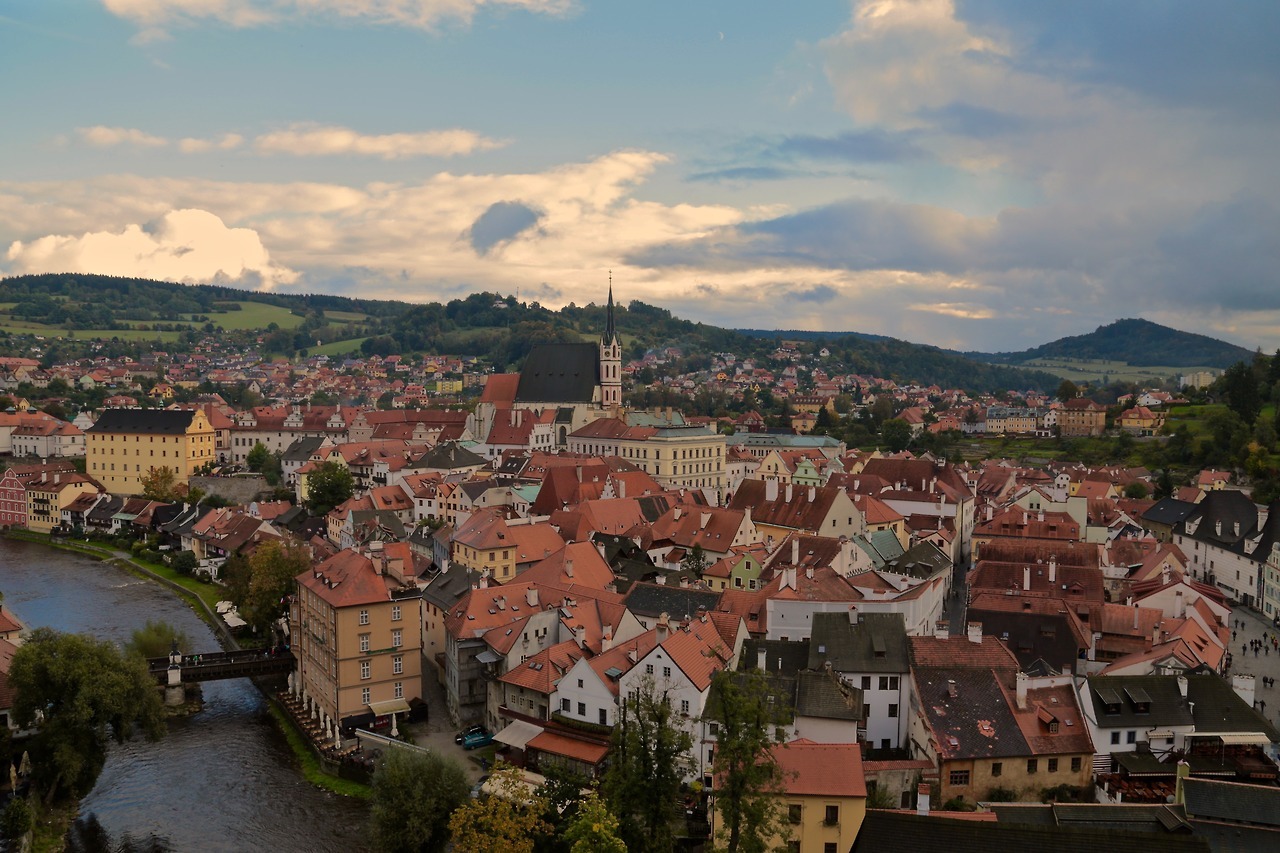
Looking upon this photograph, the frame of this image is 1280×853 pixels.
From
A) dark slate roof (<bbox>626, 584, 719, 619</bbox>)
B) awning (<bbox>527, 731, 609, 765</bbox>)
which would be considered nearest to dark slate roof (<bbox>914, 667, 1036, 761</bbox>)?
awning (<bbox>527, 731, 609, 765</bbox>)

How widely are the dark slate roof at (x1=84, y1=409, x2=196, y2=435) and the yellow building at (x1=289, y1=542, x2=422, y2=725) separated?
56.2 m

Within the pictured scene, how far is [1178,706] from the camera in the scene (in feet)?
84.2

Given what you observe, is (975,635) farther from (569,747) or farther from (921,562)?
(921,562)

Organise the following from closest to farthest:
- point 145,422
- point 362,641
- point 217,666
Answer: point 362,641, point 217,666, point 145,422

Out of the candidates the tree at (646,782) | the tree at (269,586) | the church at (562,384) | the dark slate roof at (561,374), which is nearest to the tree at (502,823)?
the tree at (646,782)

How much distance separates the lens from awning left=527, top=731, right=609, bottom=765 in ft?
88.1

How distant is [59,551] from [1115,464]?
79.5m

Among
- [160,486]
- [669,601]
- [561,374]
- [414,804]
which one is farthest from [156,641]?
[561,374]

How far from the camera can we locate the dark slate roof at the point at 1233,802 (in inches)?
802

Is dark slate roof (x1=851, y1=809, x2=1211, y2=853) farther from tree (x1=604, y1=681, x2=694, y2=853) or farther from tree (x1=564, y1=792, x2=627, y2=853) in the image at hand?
tree (x1=564, y1=792, x2=627, y2=853)

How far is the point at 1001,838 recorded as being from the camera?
18.0 meters

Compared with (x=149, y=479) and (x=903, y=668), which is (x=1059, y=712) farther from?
(x=149, y=479)

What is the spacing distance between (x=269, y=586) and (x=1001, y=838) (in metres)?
32.3

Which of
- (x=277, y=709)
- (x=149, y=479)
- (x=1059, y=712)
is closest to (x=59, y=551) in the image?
(x=149, y=479)
